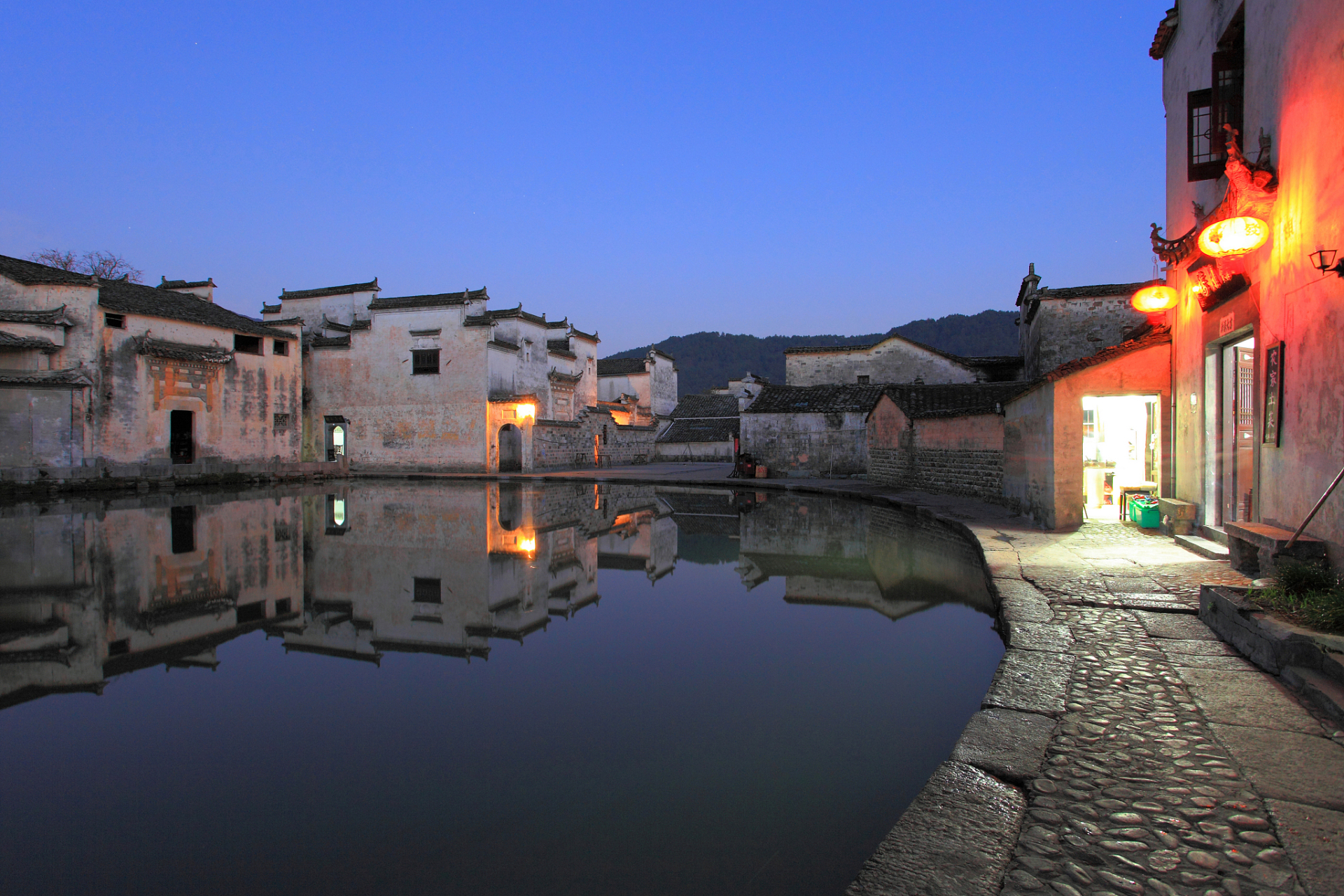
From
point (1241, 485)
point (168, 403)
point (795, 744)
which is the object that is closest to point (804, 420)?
point (1241, 485)

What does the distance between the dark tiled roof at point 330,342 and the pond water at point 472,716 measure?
70.3ft

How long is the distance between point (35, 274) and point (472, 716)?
25.2 meters

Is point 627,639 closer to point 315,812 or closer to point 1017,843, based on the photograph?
point 315,812

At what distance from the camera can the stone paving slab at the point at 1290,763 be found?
8.61ft

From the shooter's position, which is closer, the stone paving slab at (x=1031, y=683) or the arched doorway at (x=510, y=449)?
the stone paving slab at (x=1031, y=683)

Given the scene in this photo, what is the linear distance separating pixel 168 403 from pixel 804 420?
2115cm

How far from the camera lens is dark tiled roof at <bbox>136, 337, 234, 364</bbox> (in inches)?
872

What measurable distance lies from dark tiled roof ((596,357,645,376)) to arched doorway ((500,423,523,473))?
507 inches

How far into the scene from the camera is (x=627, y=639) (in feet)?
18.1

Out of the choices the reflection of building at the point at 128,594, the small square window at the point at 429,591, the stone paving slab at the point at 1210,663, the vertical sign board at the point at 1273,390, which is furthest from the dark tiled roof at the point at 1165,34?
the reflection of building at the point at 128,594

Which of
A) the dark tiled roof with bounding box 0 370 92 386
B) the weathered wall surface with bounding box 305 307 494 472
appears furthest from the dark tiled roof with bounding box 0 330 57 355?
the weathered wall surface with bounding box 305 307 494 472

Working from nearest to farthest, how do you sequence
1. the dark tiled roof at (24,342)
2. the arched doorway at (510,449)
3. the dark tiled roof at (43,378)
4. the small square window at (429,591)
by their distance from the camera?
the small square window at (429,591) → the dark tiled roof at (24,342) → the dark tiled roof at (43,378) → the arched doorway at (510,449)

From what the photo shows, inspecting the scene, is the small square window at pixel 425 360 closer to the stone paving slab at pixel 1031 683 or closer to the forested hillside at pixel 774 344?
the stone paving slab at pixel 1031 683

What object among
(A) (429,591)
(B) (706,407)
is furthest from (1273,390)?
(B) (706,407)
